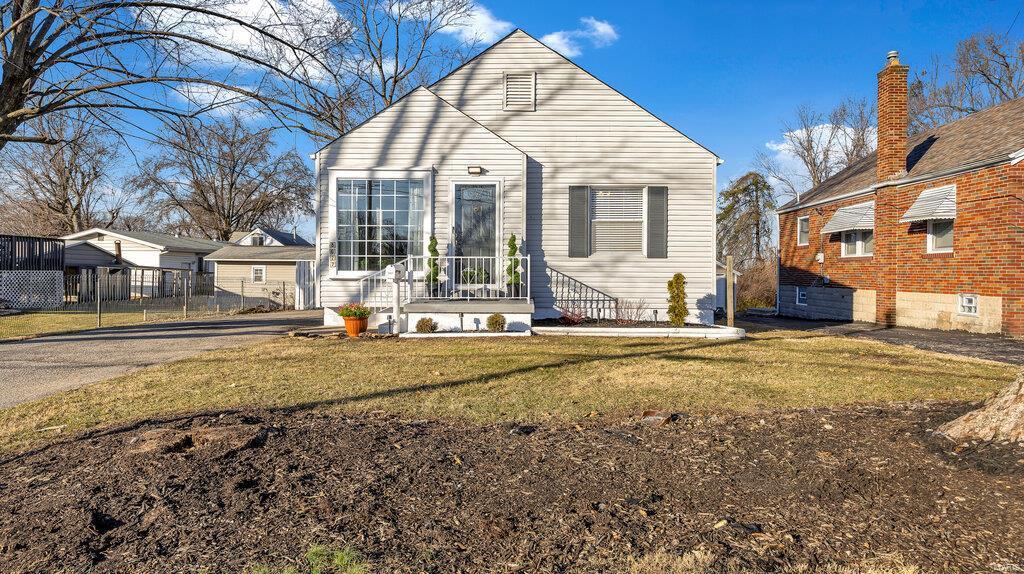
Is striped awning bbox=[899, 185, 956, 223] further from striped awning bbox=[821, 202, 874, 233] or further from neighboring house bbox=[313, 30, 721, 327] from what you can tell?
neighboring house bbox=[313, 30, 721, 327]

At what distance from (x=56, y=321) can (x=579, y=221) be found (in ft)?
44.4

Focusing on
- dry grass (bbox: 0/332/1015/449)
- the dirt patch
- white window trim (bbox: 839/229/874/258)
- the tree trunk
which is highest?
white window trim (bbox: 839/229/874/258)

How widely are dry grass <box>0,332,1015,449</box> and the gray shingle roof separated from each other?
1846 cm

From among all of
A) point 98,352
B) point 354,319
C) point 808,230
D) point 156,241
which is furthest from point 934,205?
point 156,241

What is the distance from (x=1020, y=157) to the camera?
10.4 m

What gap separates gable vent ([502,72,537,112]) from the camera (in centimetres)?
1148

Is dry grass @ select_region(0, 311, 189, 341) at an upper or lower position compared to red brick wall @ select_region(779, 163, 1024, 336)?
lower

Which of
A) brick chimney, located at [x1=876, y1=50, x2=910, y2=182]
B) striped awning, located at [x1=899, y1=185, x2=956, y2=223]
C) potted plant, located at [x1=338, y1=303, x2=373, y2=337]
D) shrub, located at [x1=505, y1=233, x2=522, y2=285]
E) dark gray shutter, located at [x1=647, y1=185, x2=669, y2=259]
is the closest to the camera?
potted plant, located at [x1=338, y1=303, x2=373, y2=337]

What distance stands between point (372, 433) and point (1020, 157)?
519 inches

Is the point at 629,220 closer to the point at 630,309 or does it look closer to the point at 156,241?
the point at 630,309

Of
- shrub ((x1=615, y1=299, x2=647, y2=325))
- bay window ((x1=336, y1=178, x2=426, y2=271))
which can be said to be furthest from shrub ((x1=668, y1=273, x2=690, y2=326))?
bay window ((x1=336, y1=178, x2=426, y2=271))

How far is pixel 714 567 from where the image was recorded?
87.6 inches

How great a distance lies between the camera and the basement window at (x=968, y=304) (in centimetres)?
1145

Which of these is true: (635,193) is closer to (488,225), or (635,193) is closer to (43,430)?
(488,225)
